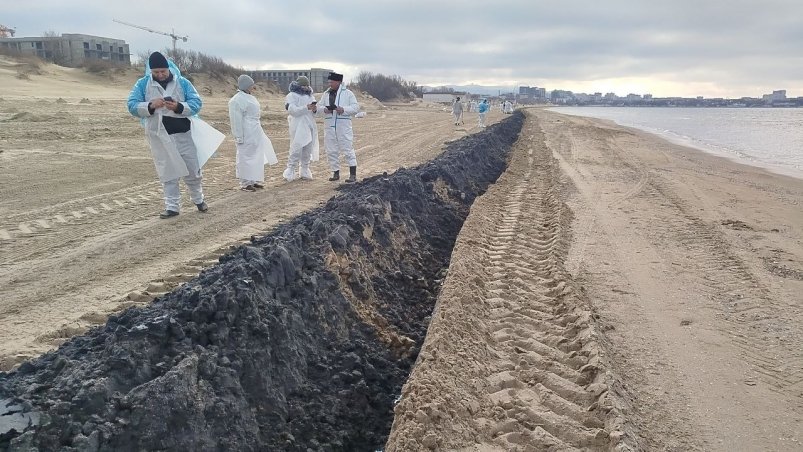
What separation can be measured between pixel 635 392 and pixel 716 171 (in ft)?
49.3

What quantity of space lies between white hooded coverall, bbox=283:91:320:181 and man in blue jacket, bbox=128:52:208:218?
2946 mm

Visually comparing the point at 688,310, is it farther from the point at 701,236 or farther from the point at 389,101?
the point at 389,101

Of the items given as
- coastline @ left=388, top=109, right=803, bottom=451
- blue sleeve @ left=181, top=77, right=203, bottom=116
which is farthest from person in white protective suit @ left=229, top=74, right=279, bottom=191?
coastline @ left=388, top=109, right=803, bottom=451

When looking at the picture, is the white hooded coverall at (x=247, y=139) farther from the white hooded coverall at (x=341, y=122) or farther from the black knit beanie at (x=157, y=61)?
the black knit beanie at (x=157, y=61)

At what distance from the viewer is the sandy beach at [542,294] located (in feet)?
10.5

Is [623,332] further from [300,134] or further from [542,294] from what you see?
[300,134]

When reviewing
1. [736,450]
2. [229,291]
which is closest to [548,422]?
[736,450]

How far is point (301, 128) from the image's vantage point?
978 centimetres

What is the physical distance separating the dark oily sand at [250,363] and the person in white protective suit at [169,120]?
2550 mm

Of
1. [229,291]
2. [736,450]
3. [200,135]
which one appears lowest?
[736,450]

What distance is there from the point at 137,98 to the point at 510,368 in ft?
18.0

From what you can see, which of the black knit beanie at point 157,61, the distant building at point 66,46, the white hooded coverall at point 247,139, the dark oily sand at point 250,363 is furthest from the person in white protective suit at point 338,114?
the distant building at point 66,46

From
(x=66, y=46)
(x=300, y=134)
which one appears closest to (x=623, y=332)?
(x=300, y=134)

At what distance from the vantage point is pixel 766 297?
5.21 meters
